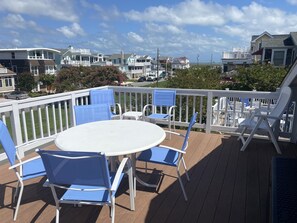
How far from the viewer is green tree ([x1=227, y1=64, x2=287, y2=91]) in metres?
13.5

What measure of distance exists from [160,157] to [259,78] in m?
13.5

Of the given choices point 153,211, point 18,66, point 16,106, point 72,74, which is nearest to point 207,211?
point 153,211

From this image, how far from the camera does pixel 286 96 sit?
11.8 ft

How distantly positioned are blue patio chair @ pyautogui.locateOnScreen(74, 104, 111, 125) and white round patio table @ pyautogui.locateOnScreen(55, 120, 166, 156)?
0.41 m

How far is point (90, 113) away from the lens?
3234 mm

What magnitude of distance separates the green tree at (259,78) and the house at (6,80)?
98.3 feet

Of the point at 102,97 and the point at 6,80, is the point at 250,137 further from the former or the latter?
the point at 6,80

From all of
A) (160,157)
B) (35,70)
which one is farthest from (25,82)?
(160,157)

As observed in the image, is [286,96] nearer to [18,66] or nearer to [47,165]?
[47,165]

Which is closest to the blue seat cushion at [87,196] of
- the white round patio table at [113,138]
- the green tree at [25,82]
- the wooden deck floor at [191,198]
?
the white round patio table at [113,138]

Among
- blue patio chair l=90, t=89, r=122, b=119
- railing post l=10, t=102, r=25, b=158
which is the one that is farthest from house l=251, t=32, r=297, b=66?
railing post l=10, t=102, r=25, b=158

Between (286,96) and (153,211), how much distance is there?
9.55 ft

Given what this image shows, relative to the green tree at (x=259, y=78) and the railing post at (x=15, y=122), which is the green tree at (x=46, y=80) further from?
the railing post at (x=15, y=122)

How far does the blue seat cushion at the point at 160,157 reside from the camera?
7.87ft
